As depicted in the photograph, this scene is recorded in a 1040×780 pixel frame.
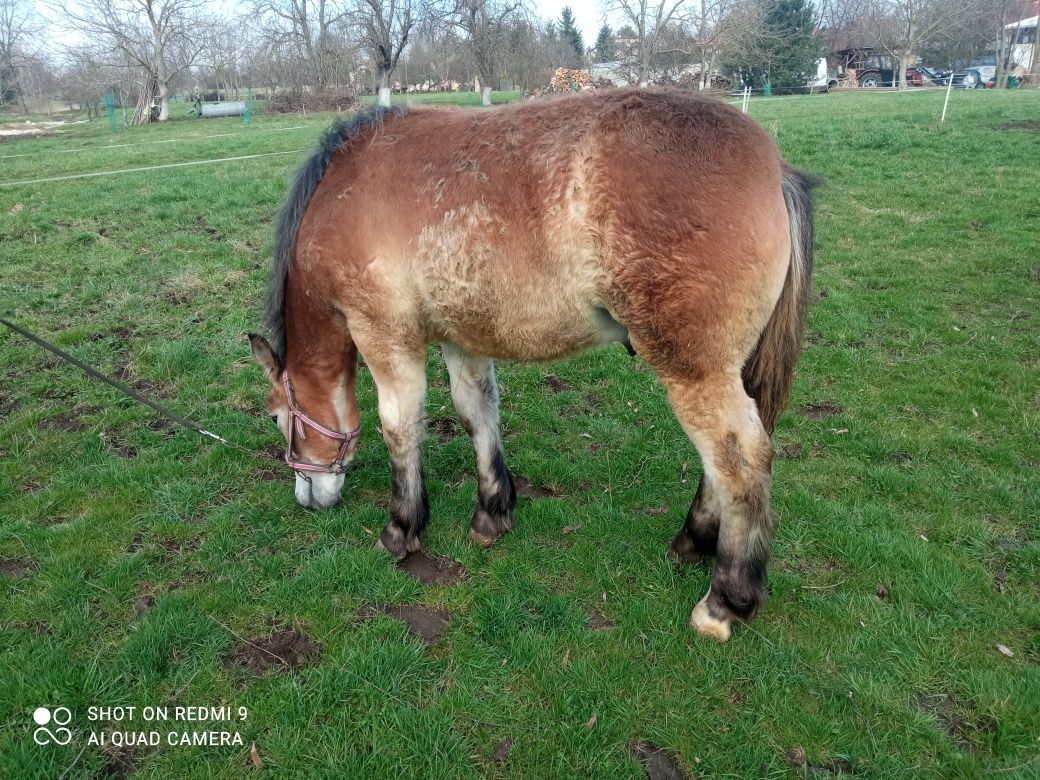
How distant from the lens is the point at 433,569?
3570 millimetres

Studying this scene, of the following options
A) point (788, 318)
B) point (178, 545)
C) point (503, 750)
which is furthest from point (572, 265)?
point (178, 545)

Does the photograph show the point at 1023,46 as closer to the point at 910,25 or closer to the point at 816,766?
the point at 910,25

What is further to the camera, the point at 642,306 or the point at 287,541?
the point at 287,541

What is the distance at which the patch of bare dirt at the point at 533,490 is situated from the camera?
4.21 metres

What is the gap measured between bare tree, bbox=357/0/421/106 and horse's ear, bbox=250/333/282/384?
25.6 m

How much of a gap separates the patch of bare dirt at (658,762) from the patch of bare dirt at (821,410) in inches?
126

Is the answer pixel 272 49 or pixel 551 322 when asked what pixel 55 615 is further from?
pixel 272 49

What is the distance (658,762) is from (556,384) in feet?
11.5

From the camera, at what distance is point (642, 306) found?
2.68 m

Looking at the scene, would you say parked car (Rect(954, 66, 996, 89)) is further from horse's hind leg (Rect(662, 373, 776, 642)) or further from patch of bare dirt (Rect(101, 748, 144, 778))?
patch of bare dirt (Rect(101, 748, 144, 778))

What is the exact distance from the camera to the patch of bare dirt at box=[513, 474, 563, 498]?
4.21 metres

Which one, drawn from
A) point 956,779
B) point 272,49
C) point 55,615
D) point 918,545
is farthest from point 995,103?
point 272,49

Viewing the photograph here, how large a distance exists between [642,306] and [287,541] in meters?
2.47

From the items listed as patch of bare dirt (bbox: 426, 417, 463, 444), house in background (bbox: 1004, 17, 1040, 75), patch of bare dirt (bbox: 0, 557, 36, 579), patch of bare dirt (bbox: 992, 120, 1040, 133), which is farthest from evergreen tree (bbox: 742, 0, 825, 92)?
patch of bare dirt (bbox: 0, 557, 36, 579)
